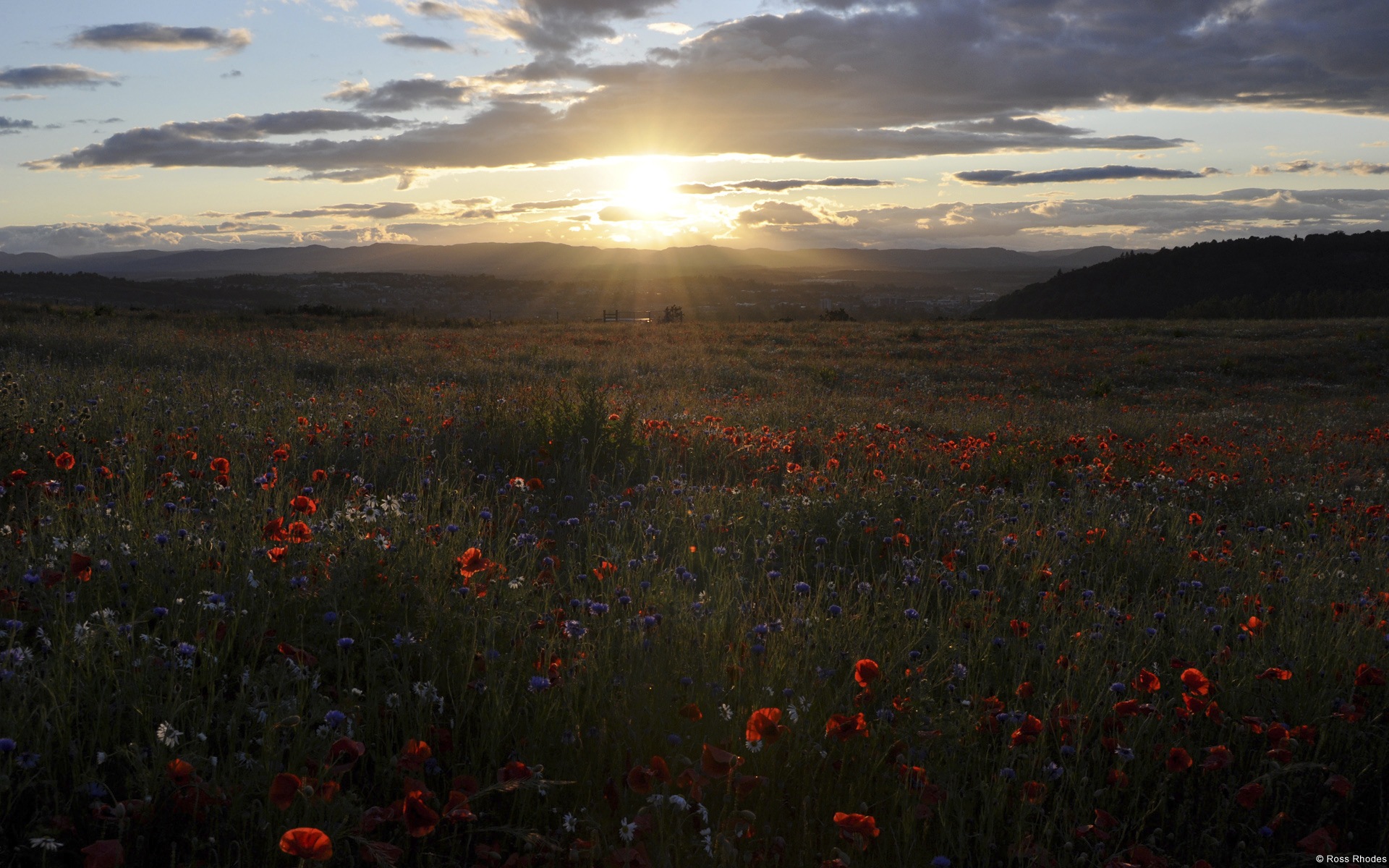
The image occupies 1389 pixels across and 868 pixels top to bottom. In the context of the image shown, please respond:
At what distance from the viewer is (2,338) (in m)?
14.6

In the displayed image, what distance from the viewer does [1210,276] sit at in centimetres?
7350

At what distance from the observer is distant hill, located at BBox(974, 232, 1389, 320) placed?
69562 millimetres

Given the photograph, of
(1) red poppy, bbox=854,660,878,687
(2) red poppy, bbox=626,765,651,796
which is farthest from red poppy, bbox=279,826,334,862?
(1) red poppy, bbox=854,660,878,687

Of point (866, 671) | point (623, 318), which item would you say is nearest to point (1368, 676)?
point (866, 671)

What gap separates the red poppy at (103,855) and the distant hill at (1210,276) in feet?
238

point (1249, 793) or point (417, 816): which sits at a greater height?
point (417, 816)

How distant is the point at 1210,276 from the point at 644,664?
86.9 metres

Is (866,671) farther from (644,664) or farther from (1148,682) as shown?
(1148,682)

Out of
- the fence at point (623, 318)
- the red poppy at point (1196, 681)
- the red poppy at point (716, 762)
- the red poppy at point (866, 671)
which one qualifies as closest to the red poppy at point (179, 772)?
the red poppy at point (716, 762)

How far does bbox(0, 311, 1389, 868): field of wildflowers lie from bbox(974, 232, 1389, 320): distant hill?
68594 mm

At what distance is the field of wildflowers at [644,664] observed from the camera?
6.66 ft

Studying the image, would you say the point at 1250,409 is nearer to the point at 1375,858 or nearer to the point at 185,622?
the point at 1375,858

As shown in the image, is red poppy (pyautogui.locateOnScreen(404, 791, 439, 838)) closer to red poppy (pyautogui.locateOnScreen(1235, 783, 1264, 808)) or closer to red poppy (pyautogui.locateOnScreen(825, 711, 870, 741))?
red poppy (pyautogui.locateOnScreen(825, 711, 870, 741))

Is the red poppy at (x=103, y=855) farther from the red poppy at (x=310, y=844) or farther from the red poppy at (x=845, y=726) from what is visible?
the red poppy at (x=845, y=726)
